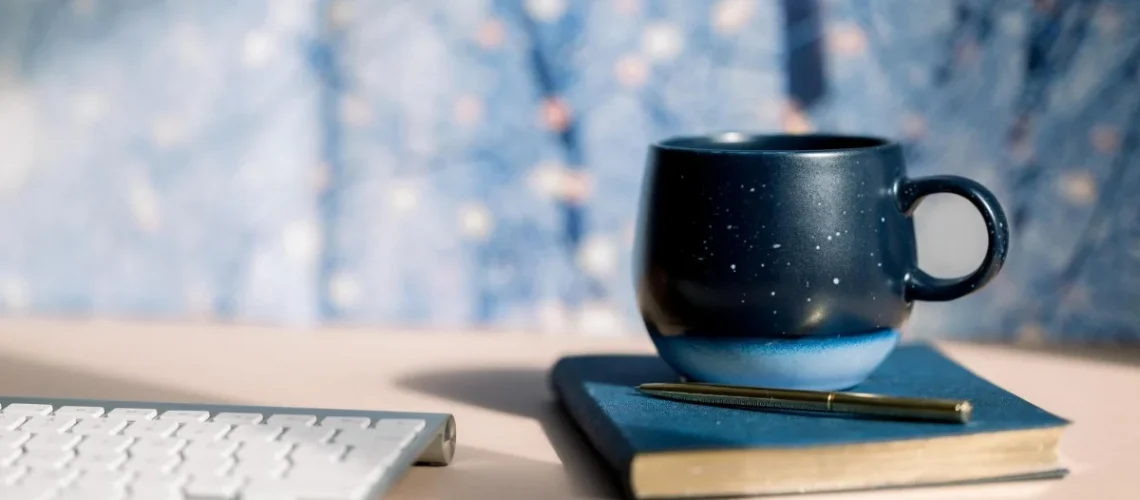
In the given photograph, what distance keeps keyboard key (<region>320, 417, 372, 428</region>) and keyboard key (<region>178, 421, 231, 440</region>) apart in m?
0.05

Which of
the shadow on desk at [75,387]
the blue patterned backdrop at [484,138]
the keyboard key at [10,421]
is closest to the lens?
the keyboard key at [10,421]

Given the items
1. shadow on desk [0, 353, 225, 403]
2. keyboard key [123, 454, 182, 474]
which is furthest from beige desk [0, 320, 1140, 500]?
keyboard key [123, 454, 182, 474]

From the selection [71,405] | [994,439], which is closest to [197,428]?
[71,405]

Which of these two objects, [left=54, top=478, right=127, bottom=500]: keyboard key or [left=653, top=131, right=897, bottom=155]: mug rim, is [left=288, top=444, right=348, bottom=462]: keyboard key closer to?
[left=54, top=478, right=127, bottom=500]: keyboard key

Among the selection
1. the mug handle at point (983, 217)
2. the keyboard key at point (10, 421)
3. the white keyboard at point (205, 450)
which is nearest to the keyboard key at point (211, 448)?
the white keyboard at point (205, 450)

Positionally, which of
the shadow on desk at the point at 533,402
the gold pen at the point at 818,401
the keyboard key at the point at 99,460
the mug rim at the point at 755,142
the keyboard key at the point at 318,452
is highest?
the mug rim at the point at 755,142

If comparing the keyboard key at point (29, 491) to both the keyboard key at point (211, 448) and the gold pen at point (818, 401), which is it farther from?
the gold pen at point (818, 401)

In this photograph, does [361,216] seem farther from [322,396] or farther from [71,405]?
[71,405]

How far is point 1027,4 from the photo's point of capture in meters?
0.92

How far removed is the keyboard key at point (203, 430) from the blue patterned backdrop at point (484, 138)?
1.38ft

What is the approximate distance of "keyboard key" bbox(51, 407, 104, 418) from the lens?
60 cm

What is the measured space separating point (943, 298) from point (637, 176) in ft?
1.22

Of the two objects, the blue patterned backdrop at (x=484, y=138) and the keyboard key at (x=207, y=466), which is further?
the blue patterned backdrop at (x=484, y=138)

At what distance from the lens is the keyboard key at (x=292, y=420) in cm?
58
